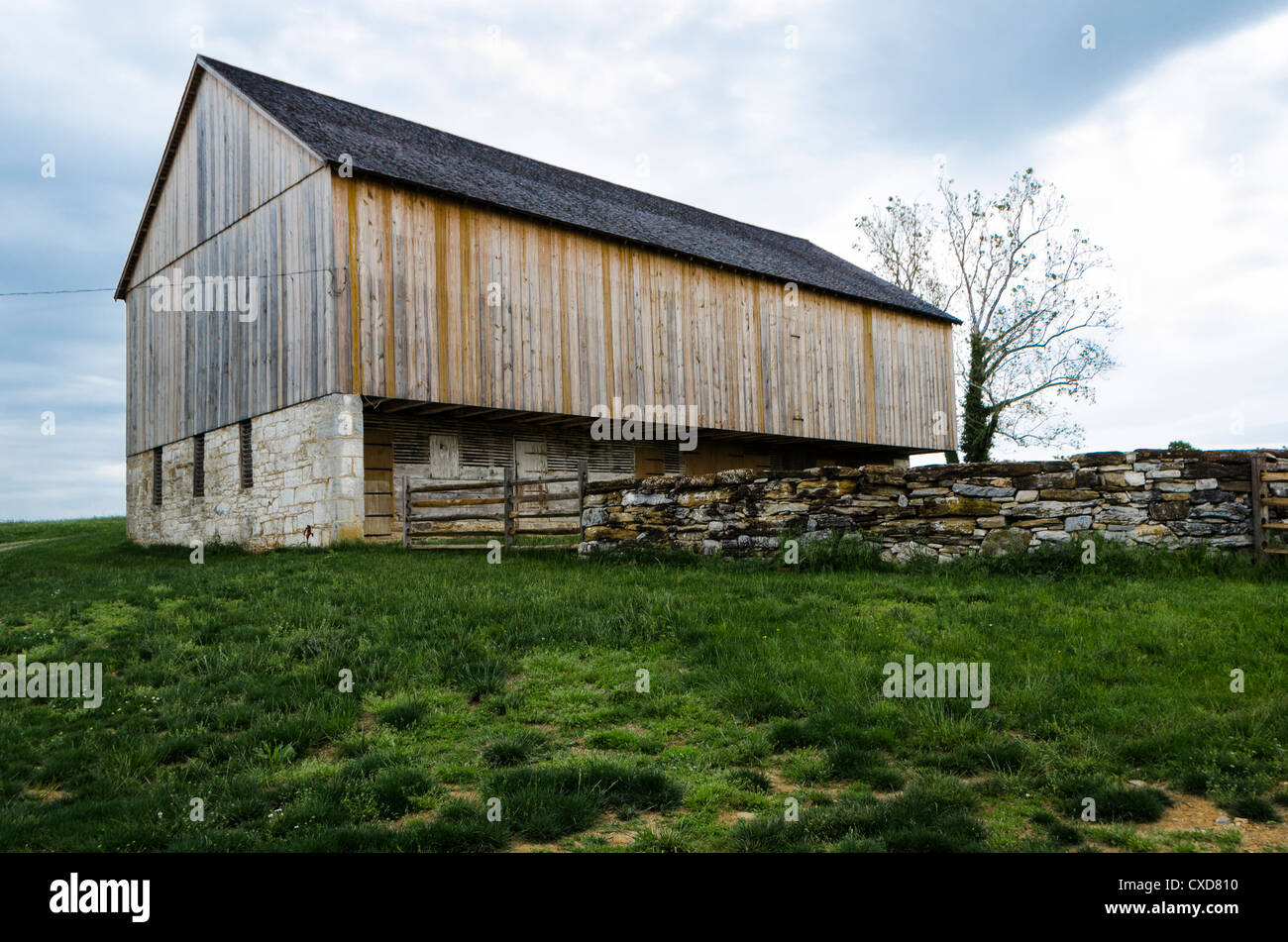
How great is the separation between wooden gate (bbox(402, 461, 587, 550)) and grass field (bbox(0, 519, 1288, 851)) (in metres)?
3.98

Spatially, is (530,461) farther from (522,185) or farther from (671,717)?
(671,717)

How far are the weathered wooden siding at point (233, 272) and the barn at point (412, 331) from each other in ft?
0.24

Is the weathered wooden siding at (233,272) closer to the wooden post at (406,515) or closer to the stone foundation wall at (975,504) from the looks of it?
the wooden post at (406,515)

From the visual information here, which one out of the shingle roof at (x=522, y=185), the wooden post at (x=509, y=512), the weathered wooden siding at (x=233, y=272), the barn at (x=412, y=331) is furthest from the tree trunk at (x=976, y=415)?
the weathered wooden siding at (x=233, y=272)

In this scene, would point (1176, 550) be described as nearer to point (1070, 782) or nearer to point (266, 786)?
point (1070, 782)

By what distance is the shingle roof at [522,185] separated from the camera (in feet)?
59.0

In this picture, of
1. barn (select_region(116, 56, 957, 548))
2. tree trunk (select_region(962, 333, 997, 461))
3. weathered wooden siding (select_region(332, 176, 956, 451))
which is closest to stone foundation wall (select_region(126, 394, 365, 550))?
barn (select_region(116, 56, 957, 548))

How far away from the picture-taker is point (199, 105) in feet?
69.6

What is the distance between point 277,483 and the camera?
17.8 metres

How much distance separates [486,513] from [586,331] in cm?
618
